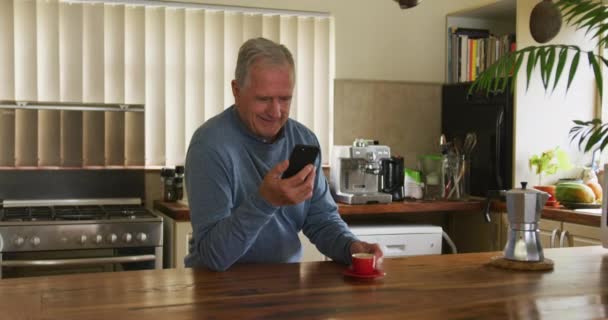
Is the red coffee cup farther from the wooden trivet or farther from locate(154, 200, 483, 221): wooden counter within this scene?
locate(154, 200, 483, 221): wooden counter

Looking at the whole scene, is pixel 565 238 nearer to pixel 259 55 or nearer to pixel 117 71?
pixel 259 55

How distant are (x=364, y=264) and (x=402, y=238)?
80.9 inches

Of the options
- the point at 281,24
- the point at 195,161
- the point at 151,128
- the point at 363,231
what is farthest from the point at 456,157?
the point at 195,161

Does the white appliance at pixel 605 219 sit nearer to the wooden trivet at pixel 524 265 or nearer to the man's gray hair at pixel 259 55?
the wooden trivet at pixel 524 265

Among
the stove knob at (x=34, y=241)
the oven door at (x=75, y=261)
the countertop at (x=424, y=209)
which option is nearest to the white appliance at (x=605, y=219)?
the countertop at (x=424, y=209)

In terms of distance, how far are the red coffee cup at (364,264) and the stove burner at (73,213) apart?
182 centimetres

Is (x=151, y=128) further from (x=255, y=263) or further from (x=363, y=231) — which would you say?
(x=255, y=263)

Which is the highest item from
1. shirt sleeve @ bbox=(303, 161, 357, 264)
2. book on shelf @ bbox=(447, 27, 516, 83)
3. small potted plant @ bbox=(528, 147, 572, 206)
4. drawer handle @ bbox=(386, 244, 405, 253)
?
book on shelf @ bbox=(447, 27, 516, 83)

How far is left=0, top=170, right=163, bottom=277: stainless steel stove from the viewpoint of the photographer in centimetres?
312

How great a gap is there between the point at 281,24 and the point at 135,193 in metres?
1.31

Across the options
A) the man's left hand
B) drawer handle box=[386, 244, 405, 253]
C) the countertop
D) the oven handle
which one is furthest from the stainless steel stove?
the man's left hand

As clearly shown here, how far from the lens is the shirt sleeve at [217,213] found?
172 centimetres

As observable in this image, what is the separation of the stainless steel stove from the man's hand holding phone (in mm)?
Result: 1773

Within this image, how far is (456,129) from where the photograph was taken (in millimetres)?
4434
